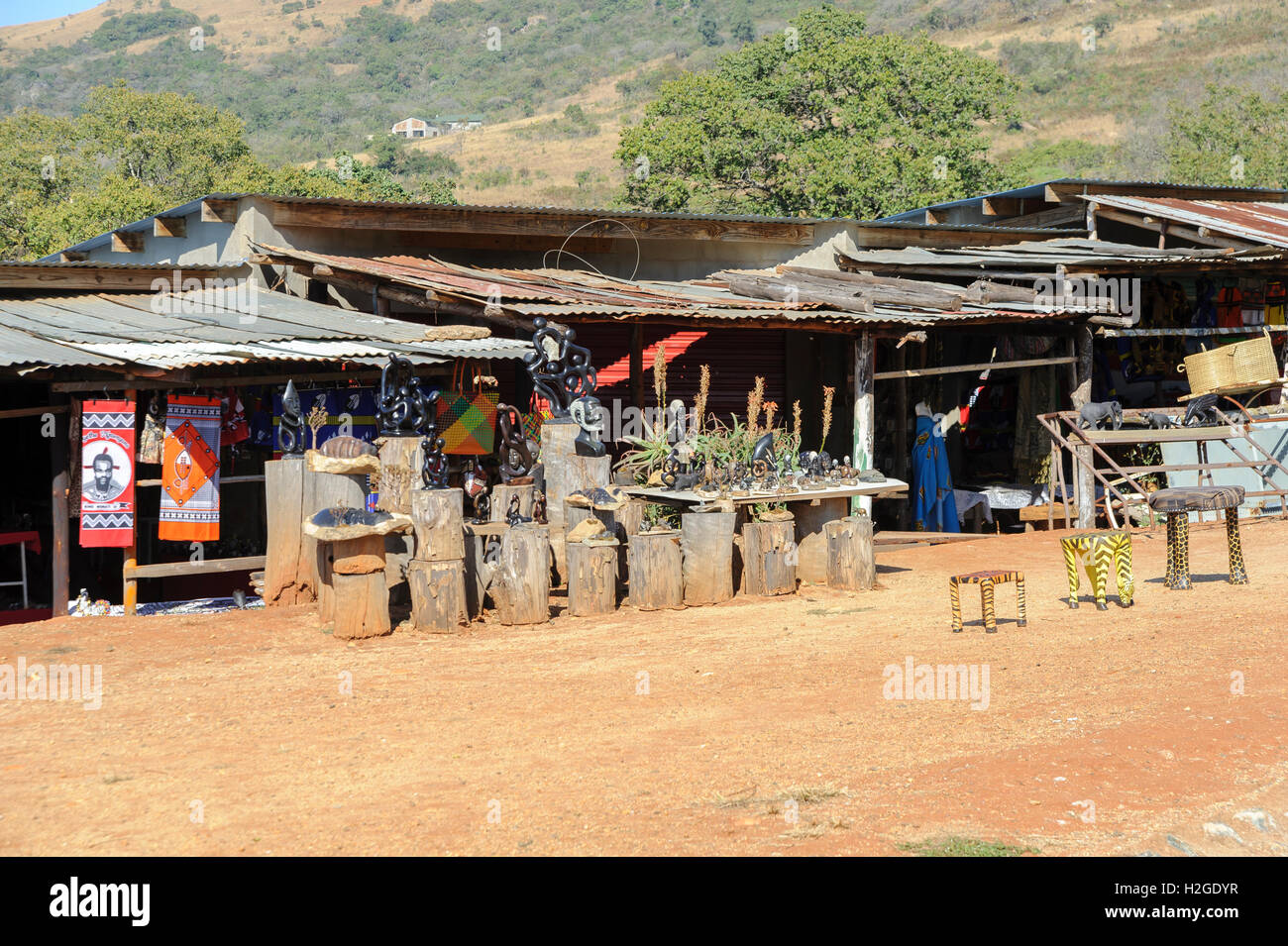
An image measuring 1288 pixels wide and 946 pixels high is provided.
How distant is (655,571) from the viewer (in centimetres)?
1066

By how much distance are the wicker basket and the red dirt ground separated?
21.1 feet

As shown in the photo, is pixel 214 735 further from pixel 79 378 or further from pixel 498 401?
pixel 498 401

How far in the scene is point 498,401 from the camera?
1315 centimetres

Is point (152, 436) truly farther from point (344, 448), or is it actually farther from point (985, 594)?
point (985, 594)

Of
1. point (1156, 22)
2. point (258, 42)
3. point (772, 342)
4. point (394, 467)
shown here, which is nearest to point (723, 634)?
point (394, 467)

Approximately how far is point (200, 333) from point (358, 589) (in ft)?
10.5

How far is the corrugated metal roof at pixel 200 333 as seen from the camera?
1046 centimetres

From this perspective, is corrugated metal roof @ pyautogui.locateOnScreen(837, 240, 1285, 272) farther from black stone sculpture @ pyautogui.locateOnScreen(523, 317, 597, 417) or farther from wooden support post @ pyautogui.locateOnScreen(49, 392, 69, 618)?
wooden support post @ pyautogui.locateOnScreen(49, 392, 69, 618)

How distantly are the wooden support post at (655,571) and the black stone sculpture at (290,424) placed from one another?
306cm

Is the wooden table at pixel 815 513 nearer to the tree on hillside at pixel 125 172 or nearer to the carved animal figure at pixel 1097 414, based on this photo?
the carved animal figure at pixel 1097 414

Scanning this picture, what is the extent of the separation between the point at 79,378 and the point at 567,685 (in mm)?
5548

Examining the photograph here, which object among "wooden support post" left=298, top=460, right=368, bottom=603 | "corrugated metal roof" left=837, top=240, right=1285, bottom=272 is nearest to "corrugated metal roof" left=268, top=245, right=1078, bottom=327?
"corrugated metal roof" left=837, top=240, right=1285, bottom=272

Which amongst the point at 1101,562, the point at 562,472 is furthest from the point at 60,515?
the point at 1101,562

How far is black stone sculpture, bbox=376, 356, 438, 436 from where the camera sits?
35.2 feet
